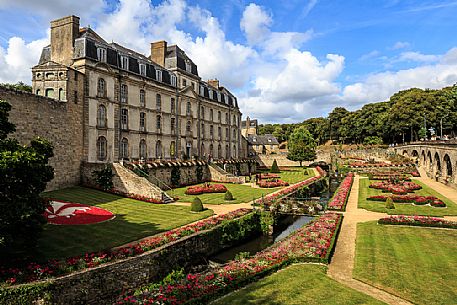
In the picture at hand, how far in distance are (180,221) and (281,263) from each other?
8.87 metres

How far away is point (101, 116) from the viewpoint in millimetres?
31406

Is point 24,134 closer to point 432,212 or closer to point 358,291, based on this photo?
point 358,291

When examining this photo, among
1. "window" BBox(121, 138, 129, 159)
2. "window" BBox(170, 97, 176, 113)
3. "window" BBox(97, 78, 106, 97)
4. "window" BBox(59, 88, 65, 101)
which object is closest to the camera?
"window" BBox(59, 88, 65, 101)

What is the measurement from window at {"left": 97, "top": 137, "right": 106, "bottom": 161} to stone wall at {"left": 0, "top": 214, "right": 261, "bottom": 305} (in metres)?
Result: 18.2

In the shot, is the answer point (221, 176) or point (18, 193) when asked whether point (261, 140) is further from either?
point (18, 193)

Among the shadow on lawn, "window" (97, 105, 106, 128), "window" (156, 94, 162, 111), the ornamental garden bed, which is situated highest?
"window" (156, 94, 162, 111)

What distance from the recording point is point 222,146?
183 feet

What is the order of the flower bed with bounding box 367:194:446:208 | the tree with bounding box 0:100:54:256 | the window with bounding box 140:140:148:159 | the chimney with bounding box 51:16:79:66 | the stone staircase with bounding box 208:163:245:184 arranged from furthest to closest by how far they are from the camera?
the stone staircase with bounding box 208:163:245:184, the window with bounding box 140:140:148:159, the chimney with bounding box 51:16:79:66, the flower bed with bounding box 367:194:446:208, the tree with bounding box 0:100:54:256

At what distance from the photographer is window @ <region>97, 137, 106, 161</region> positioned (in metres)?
31.2

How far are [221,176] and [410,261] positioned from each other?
3089 cm

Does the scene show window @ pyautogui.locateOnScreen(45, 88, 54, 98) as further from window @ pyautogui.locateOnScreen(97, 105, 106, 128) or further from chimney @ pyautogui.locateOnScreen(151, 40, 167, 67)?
chimney @ pyautogui.locateOnScreen(151, 40, 167, 67)

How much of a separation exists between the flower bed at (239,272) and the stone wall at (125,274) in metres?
0.76

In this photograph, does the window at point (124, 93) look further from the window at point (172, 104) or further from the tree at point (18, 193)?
the tree at point (18, 193)

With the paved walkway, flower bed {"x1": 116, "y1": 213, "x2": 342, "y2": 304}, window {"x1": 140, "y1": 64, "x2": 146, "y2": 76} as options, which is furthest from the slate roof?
flower bed {"x1": 116, "y1": 213, "x2": 342, "y2": 304}
